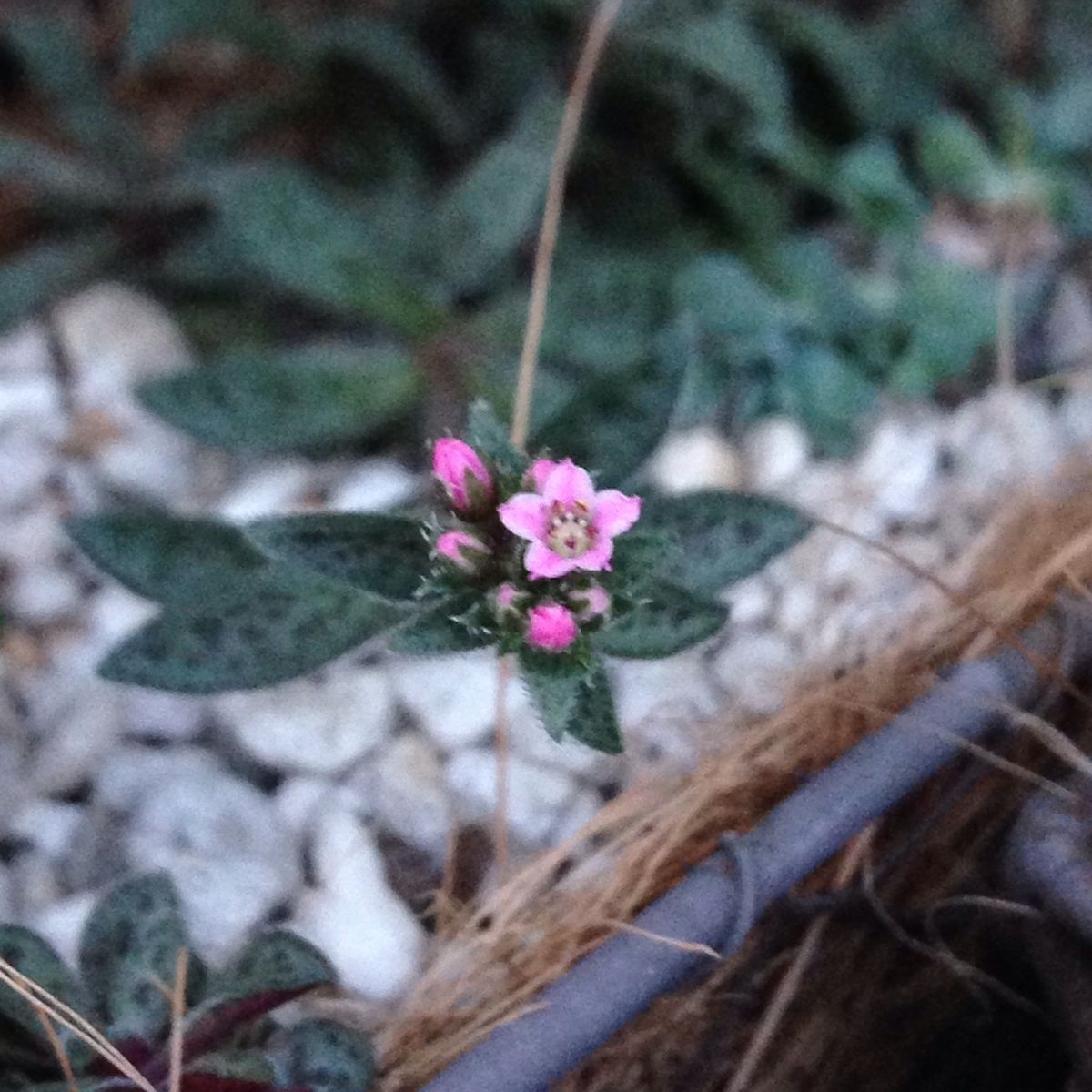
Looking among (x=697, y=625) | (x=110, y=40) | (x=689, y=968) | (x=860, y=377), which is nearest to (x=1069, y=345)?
(x=860, y=377)

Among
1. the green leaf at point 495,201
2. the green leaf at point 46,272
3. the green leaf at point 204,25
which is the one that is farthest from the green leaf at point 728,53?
the green leaf at point 46,272

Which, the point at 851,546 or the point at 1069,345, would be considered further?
the point at 1069,345

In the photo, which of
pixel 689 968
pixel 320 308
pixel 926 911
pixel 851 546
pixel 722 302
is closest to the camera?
pixel 689 968

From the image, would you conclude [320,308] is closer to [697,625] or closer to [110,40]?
[110,40]

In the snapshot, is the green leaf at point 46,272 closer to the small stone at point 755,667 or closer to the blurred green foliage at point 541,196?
the blurred green foliage at point 541,196

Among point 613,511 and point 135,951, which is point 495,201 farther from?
point 135,951

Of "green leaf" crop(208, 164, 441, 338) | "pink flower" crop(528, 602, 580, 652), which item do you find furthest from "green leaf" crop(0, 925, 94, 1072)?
"green leaf" crop(208, 164, 441, 338)

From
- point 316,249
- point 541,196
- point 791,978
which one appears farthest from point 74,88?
point 791,978
